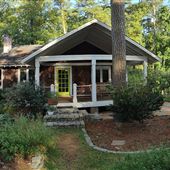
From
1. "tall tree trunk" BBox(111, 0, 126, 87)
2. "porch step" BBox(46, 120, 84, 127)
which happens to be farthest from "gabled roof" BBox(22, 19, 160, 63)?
"porch step" BBox(46, 120, 84, 127)

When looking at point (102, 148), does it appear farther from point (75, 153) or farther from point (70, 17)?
point (70, 17)

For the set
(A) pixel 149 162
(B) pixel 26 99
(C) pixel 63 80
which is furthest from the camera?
(C) pixel 63 80

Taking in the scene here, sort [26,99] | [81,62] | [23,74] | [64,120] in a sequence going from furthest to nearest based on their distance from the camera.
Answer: [23,74]
[81,62]
[26,99]
[64,120]

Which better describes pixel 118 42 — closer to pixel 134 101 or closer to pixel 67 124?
pixel 134 101

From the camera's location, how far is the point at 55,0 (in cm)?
4753

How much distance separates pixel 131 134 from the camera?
12.4 m

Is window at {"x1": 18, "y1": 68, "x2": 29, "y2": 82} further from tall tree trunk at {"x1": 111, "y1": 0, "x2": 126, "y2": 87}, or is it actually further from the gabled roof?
tall tree trunk at {"x1": 111, "y1": 0, "x2": 126, "y2": 87}

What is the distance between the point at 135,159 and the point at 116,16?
8500 millimetres

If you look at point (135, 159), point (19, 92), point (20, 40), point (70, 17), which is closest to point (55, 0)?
point (70, 17)

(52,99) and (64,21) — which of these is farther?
(64,21)

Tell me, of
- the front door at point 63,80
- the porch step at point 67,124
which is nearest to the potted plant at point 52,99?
the porch step at point 67,124

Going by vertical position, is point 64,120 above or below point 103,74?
below

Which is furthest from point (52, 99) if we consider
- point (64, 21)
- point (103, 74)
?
point (64, 21)

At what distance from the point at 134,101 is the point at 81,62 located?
10464 millimetres
